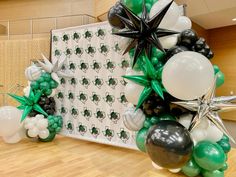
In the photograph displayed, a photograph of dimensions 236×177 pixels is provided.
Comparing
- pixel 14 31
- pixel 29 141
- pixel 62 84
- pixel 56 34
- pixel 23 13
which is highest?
pixel 23 13

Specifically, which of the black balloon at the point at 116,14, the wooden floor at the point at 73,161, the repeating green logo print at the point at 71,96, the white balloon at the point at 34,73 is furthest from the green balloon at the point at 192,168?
the white balloon at the point at 34,73

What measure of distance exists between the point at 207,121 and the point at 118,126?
1292 millimetres

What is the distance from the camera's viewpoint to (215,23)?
20.0 ft

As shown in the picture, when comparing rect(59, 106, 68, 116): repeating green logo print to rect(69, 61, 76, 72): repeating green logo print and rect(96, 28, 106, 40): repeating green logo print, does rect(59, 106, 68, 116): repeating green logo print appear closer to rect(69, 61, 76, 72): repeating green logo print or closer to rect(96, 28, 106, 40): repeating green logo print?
rect(69, 61, 76, 72): repeating green logo print

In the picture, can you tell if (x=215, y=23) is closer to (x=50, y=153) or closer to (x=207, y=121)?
(x=207, y=121)

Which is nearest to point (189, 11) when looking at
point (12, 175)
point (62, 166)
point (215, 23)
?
point (215, 23)

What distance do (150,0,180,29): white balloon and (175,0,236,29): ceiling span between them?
3.29 meters

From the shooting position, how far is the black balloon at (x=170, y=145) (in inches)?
67.9

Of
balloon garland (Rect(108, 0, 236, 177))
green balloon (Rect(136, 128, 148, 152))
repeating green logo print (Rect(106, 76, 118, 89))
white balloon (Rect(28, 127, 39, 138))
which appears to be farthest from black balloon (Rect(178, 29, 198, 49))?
white balloon (Rect(28, 127, 39, 138))

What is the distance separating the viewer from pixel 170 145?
1728 millimetres

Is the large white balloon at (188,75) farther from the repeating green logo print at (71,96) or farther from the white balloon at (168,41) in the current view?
the repeating green logo print at (71,96)

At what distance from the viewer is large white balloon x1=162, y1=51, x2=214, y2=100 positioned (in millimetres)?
1671

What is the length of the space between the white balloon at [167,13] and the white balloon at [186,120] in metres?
0.81

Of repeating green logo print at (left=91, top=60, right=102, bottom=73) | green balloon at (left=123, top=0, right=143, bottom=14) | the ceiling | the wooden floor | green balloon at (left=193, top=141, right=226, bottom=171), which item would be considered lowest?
the wooden floor
